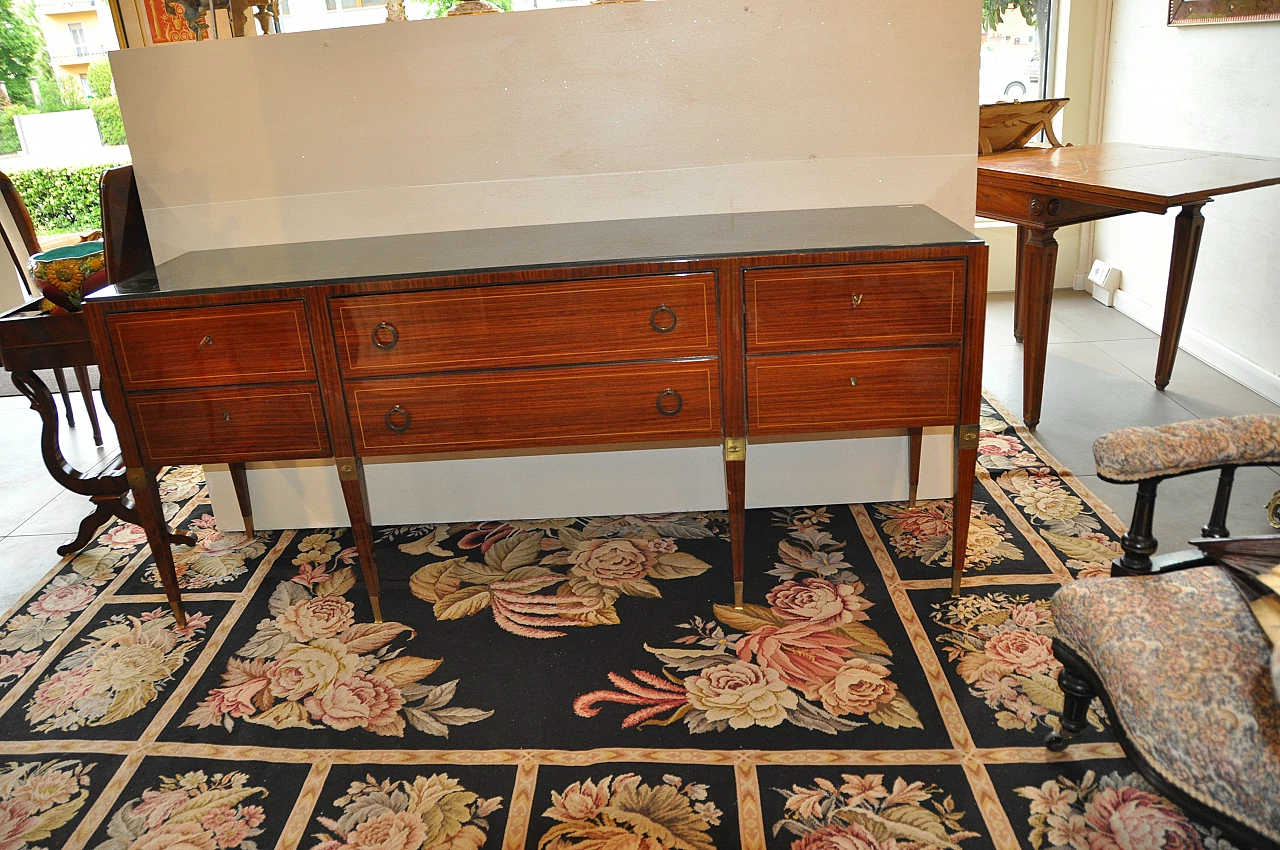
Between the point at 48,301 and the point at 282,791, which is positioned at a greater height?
the point at 48,301

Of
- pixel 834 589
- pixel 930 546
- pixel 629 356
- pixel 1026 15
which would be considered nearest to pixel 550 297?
pixel 629 356

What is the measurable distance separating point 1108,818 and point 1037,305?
1964 millimetres

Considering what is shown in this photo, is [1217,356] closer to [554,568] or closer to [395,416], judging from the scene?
[554,568]

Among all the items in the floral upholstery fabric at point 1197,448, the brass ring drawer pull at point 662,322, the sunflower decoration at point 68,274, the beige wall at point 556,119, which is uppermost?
the beige wall at point 556,119

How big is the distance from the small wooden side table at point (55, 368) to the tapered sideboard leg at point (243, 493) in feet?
0.56

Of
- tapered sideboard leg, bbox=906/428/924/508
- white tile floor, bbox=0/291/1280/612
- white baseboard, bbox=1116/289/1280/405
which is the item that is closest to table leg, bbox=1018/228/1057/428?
white tile floor, bbox=0/291/1280/612

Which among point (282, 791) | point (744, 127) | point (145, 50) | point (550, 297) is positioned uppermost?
point (145, 50)

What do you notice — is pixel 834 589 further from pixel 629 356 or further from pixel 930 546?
pixel 629 356

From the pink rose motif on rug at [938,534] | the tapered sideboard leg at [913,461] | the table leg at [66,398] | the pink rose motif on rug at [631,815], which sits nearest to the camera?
the pink rose motif on rug at [631,815]

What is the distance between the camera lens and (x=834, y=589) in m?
2.37

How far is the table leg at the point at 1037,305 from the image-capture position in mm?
3152

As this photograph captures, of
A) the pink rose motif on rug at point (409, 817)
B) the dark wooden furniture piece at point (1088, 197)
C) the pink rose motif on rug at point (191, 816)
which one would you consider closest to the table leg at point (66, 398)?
the pink rose motif on rug at point (191, 816)

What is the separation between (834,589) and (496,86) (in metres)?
1.51

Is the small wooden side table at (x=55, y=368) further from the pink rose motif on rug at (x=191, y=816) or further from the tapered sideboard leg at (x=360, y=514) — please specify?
the pink rose motif on rug at (x=191, y=816)
